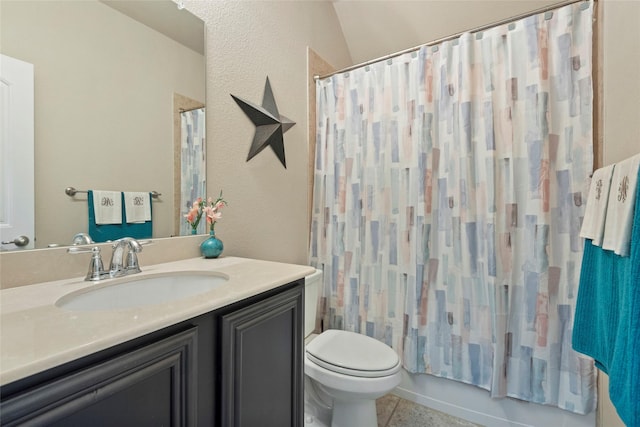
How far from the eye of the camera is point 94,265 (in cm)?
83

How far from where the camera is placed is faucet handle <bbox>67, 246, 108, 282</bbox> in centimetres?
82

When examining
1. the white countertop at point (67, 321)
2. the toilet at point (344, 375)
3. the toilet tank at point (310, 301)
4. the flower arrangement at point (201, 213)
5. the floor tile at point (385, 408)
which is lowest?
the floor tile at point (385, 408)

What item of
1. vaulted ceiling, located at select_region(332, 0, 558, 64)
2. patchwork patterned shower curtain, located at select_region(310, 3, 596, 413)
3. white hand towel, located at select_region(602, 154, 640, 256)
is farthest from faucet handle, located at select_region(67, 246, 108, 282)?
vaulted ceiling, located at select_region(332, 0, 558, 64)

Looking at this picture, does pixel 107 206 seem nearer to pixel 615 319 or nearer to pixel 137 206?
pixel 137 206

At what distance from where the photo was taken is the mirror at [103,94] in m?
0.81

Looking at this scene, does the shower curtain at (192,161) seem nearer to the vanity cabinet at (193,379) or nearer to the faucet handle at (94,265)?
the faucet handle at (94,265)

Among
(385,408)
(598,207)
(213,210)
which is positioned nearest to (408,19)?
(598,207)

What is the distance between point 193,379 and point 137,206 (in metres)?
0.71

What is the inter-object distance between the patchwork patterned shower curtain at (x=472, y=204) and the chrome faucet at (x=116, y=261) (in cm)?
127

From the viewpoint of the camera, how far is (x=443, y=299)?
1597 mm

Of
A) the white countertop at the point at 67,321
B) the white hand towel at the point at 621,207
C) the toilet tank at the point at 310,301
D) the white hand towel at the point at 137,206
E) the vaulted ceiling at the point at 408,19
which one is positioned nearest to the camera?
the white countertop at the point at 67,321

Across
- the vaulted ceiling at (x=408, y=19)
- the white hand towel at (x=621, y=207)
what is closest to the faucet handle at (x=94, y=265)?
the white hand towel at (x=621, y=207)

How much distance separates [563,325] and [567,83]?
3.87ft

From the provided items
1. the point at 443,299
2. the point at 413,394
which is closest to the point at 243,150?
the point at 443,299
